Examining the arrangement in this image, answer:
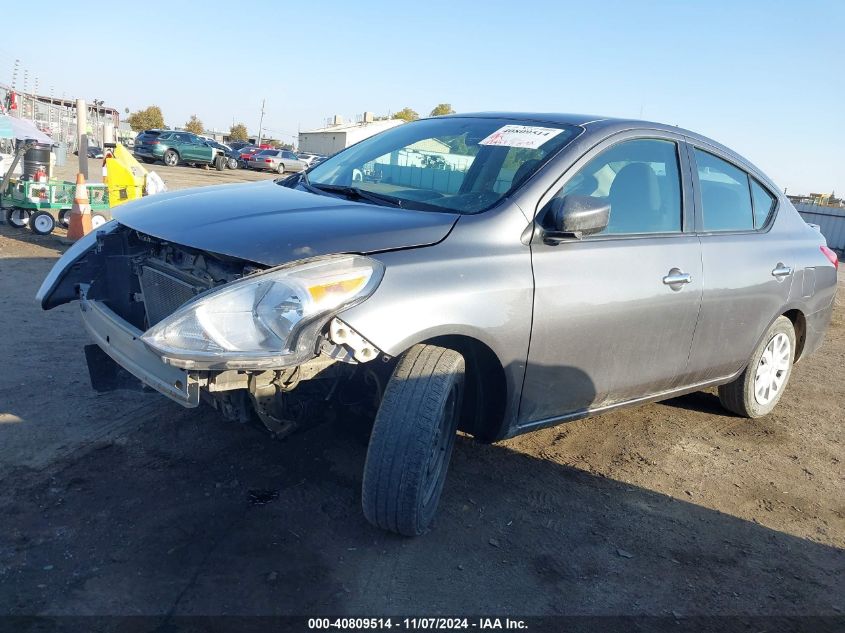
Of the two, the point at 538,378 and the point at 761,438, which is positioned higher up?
the point at 538,378

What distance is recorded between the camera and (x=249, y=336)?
2494 millimetres

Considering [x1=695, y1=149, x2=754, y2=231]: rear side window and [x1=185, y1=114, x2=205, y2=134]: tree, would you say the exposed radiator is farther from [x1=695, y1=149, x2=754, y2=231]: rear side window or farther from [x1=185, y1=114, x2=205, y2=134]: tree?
[x1=185, y1=114, x2=205, y2=134]: tree

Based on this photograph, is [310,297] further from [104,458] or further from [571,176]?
[104,458]

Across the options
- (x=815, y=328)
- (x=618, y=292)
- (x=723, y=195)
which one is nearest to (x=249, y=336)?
(x=618, y=292)

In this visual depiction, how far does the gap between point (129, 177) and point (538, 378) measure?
26.8 ft

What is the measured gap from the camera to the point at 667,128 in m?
3.97

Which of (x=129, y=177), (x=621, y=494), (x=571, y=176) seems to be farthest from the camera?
(x=129, y=177)

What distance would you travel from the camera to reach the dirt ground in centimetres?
263

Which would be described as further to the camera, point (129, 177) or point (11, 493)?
point (129, 177)

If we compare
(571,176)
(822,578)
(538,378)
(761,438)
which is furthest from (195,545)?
(761,438)

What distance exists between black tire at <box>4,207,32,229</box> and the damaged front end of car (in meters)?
8.20

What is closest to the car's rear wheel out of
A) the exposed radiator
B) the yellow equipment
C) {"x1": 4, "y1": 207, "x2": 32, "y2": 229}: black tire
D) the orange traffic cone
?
{"x1": 4, "y1": 207, "x2": 32, "y2": 229}: black tire

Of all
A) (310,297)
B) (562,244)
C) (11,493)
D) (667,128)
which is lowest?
(11,493)

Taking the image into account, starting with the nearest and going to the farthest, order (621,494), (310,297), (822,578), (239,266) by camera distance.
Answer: (310,297)
(239,266)
(822,578)
(621,494)
